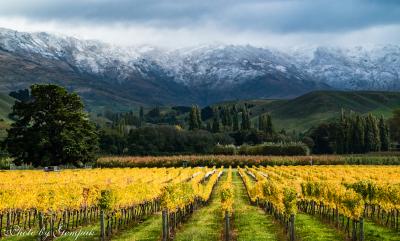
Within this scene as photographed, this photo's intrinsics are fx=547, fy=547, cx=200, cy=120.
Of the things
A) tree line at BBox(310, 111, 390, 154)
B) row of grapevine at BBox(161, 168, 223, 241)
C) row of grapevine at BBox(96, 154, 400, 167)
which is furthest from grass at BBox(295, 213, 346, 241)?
tree line at BBox(310, 111, 390, 154)

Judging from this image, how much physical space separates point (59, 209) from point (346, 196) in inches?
660

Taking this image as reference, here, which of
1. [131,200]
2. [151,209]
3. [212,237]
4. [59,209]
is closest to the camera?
[212,237]

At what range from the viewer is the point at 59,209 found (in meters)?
32.9

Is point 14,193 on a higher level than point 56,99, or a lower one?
lower

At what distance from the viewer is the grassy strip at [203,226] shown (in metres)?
28.8

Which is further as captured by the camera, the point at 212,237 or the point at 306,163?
the point at 306,163

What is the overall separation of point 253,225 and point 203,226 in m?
2.96

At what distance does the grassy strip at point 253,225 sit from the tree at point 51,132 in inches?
1706

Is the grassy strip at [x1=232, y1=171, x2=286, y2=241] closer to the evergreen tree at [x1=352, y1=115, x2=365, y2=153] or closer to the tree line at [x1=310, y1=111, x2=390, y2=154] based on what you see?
the evergreen tree at [x1=352, y1=115, x2=365, y2=153]

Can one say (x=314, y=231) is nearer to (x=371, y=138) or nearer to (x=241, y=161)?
(x=241, y=161)

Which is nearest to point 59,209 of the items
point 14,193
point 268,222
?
point 14,193

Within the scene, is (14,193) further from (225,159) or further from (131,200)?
(225,159)

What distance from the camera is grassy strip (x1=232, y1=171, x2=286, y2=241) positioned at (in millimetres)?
28625

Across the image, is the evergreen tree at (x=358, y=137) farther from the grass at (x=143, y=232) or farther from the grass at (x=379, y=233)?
the grass at (x=143, y=232)
